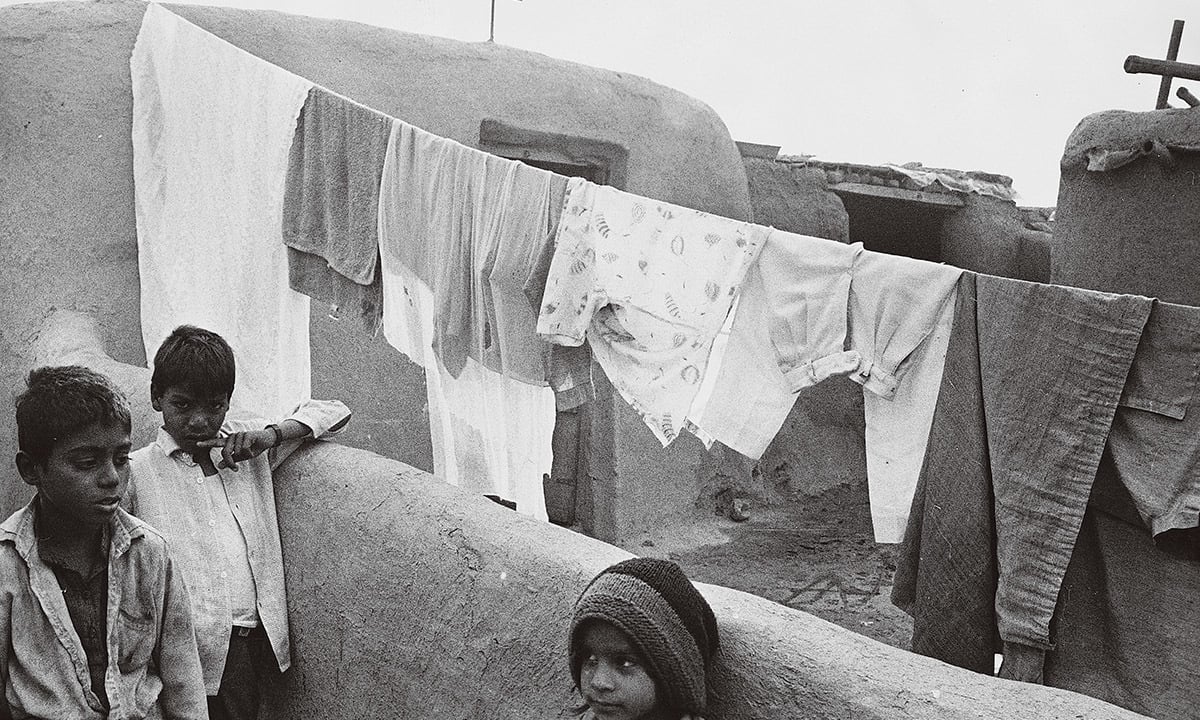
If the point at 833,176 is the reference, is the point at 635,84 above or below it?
above

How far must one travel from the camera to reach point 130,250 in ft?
17.2

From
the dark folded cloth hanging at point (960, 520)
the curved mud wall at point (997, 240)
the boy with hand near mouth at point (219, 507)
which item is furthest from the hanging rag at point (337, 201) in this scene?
the curved mud wall at point (997, 240)

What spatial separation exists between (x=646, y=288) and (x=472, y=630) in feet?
4.22

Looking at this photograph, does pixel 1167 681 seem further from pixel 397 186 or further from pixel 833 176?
pixel 833 176

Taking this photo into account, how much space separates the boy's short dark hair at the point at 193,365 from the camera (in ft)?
8.45

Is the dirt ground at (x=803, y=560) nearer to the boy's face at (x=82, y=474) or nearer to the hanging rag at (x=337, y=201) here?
the hanging rag at (x=337, y=201)

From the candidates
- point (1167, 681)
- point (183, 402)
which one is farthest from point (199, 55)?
point (1167, 681)

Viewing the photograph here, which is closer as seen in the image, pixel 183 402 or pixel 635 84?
pixel 183 402

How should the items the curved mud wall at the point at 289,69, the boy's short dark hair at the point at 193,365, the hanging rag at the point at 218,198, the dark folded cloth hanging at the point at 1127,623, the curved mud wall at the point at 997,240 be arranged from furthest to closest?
1. the curved mud wall at the point at 997,240
2. the curved mud wall at the point at 289,69
3. the hanging rag at the point at 218,198
4. the dark folded cloth hanging at the point at 1127,623
5. the boy's short dark hair at the point at 193,365

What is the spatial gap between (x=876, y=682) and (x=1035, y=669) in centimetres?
116

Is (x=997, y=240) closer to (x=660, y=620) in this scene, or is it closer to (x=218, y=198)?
(x=218, y=198)

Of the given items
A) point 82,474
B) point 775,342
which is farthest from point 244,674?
point 775,342

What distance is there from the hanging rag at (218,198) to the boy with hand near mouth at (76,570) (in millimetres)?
2364

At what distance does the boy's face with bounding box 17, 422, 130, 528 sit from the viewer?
195 centimetres
